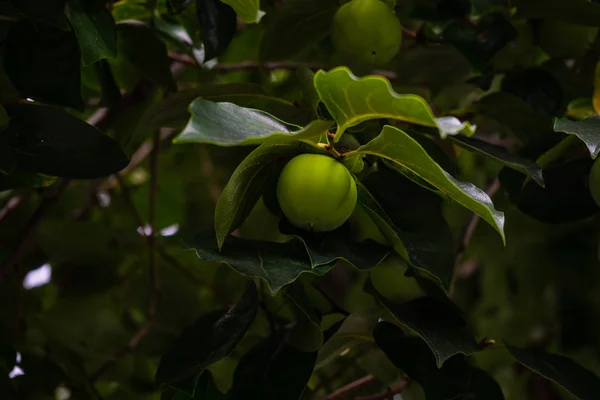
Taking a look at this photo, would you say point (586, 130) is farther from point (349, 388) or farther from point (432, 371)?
point (349, 388)

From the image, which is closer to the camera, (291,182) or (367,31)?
(291,182)

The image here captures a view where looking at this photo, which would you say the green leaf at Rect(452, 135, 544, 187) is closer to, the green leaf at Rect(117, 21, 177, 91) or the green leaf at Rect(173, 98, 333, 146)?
the green leaf at Rect(173, 98, 333, 146)

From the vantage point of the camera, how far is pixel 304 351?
0.85m

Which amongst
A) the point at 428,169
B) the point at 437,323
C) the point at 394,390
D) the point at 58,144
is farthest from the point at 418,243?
the point at 58,144

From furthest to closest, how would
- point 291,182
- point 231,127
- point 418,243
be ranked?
point 418,243
point 291,182
point 231,127

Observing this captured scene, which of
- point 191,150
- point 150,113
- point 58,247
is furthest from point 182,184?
point 150,113

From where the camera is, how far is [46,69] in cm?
86

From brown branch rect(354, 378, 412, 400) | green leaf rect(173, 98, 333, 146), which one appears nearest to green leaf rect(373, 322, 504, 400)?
brown branch rect(354, 378, 412, 400)

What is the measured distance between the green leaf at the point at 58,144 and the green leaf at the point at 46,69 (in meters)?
0.03

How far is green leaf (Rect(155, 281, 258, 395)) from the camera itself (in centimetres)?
83

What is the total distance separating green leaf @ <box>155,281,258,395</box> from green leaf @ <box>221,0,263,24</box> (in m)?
0.31

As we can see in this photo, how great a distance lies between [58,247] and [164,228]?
447 mm

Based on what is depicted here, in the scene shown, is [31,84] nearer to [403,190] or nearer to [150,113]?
[150,113]

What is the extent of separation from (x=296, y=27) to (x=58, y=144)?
38cm
